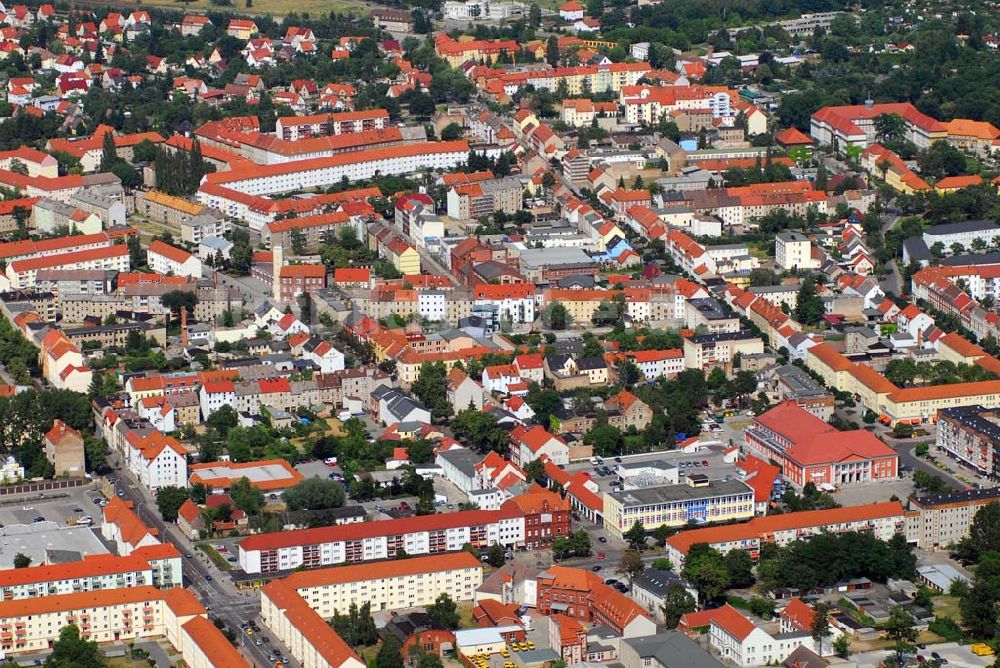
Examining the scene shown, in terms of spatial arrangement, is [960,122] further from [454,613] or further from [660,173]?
[454,613]

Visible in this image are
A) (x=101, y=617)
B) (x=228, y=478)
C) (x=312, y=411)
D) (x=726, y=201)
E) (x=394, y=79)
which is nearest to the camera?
(x=101, y=617)

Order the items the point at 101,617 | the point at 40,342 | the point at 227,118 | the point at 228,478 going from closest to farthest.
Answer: the point at 101,617, the point at 228,478, the point at 40,342, the point at 227,118

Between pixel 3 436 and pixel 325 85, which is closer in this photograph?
pixel 3 436

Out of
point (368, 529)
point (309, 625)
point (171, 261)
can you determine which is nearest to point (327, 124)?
point (171, 261)

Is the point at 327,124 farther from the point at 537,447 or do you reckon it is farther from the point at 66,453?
the point at 537,447

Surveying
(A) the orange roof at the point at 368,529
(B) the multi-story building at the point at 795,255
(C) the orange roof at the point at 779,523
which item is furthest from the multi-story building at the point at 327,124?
(C) the orange roof at the point at 779,523

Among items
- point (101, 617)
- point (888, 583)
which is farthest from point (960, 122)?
point (101, 617)
